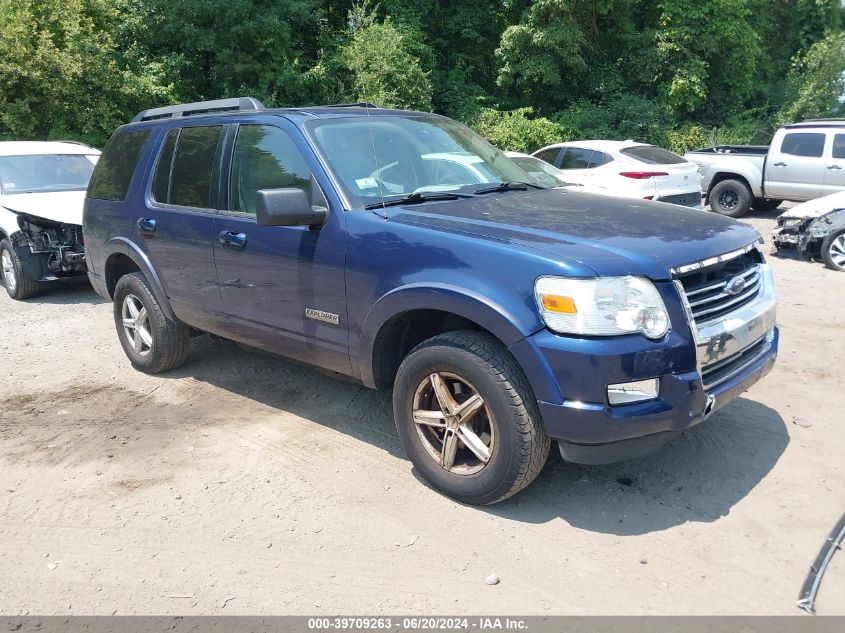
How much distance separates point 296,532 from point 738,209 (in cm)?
1333

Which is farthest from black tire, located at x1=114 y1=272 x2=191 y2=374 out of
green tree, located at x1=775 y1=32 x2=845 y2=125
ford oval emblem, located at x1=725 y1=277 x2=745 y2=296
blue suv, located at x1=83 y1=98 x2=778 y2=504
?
green tree, located at x1=775 y1=32 x2=845 y2=125

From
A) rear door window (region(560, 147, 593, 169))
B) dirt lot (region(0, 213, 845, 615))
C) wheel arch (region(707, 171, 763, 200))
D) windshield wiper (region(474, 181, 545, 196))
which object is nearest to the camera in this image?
dirt lot (region(0, 213, 845, 615))

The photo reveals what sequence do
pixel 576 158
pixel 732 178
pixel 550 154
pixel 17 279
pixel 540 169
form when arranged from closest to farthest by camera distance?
pixel 17 279 → pixel 540 169 → pixel 576 158 → pixel 550 154 → pixel 732 178

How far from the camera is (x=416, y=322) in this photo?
13.2ft

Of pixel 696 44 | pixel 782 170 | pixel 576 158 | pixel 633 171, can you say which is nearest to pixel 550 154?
pixel 576 158

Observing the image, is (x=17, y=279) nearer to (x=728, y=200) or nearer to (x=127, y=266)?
(x=127, y=266)

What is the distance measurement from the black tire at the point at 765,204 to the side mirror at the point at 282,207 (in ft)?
43.0

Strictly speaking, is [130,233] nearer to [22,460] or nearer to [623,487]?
[22,460]

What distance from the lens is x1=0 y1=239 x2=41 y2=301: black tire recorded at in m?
8.43

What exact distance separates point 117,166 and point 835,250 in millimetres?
8320

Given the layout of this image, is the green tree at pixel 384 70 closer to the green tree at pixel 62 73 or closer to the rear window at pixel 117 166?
the green tree at pixel 62 73

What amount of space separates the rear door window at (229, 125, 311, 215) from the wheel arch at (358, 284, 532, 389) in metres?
0.93

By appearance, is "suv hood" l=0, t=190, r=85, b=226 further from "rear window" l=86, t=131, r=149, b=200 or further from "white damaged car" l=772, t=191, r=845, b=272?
"white damaged car" l=772, t=191, r=845, b=272
